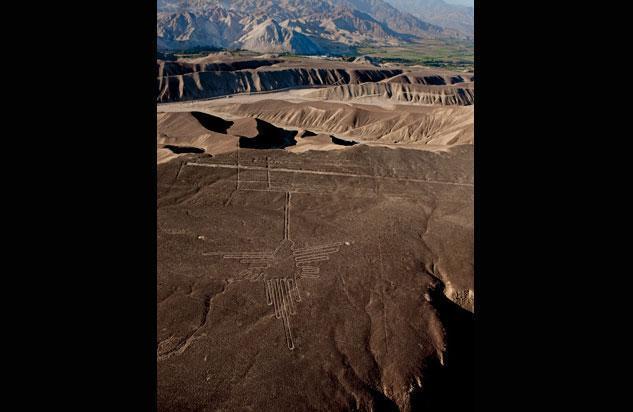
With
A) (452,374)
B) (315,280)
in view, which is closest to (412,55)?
(315,280)

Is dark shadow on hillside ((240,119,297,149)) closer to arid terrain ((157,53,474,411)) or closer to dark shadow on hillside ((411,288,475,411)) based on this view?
arid terrain ((157,53,474,411))

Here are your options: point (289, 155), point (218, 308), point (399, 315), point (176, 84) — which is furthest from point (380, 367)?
point (176, 84)

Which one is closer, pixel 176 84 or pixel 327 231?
pixel 327 231

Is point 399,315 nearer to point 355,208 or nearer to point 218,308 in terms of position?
point 218,308

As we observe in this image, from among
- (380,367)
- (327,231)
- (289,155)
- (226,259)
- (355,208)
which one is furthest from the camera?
(289,155)

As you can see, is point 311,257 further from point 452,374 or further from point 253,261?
point 452,374

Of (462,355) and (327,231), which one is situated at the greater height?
(327,231)

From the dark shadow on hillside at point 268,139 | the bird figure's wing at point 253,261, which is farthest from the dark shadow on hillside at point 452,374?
the dark shadow on hillside at point 268,139
